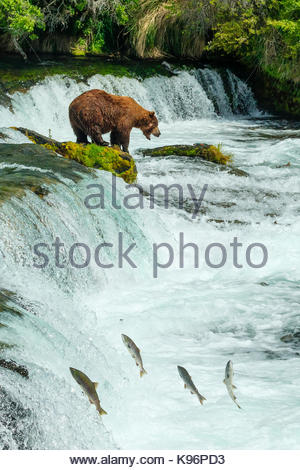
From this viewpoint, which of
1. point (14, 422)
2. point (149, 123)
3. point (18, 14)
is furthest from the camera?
point (18, 14)

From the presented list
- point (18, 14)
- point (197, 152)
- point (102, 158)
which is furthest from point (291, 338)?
point (18, 14)

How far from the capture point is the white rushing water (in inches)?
123

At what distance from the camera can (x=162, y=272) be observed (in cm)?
586

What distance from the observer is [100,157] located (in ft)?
24.0

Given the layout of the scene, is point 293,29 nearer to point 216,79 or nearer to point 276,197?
point 216,79

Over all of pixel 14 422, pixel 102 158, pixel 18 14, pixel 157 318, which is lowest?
pixel 157 318

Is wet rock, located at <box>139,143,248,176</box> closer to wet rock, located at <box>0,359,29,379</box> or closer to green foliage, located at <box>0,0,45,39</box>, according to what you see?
green foliage, located at <box>0,0,45,39</box>

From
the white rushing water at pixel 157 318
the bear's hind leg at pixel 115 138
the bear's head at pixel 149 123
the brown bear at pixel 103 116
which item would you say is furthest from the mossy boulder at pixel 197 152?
the bear's hind leg at pixel 115 138

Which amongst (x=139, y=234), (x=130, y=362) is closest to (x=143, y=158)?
(x=139, y=234)

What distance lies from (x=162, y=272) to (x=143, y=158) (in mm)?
3240

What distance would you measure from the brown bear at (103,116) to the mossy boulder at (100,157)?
29cm

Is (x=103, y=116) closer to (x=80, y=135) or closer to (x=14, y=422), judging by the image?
(x=80, y=135)

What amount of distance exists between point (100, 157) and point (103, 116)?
631 millimetres

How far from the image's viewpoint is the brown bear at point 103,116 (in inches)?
293
